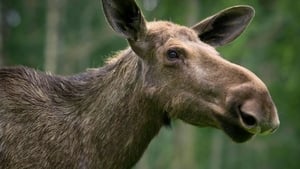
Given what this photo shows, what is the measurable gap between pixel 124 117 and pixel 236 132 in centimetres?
125

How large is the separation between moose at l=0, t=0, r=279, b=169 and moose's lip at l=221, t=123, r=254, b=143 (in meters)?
0.19

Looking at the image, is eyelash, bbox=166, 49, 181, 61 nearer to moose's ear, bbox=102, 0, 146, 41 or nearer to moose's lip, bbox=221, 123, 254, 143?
moose's ear, bbox=102, 0, 146, 41

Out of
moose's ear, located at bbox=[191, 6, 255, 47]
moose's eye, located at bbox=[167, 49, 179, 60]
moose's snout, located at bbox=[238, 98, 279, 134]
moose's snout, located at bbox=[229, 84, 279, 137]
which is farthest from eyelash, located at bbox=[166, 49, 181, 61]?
moose's snout, located at bbox=[238, 98, 279, 134]

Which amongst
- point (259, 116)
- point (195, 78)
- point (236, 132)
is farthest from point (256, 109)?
point (195, 78)

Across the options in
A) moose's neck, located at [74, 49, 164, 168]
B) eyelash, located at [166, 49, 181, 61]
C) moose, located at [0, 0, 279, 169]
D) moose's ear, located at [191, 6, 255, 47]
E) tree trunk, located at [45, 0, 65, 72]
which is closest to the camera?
moose, located at [0, 0, 279, 169]

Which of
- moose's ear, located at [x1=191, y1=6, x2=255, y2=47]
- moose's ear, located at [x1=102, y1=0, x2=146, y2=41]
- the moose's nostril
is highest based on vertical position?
moose's ear, located at [x1=102, y1=0, x2=146, y2=41]

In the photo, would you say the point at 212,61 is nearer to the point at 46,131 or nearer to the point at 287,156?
the point at 46,131

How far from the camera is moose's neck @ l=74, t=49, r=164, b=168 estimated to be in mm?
9281

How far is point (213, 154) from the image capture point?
35875mm

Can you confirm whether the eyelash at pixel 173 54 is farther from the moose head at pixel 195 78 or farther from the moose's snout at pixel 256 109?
the moose's snout at pixel 256 109

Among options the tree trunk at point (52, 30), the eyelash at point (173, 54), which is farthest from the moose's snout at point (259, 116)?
the tree trunk at point (52, 30)

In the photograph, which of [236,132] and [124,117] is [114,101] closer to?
[124,117]

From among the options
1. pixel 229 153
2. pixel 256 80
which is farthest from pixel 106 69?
pixel 229 153

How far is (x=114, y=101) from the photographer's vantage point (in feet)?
30.9
